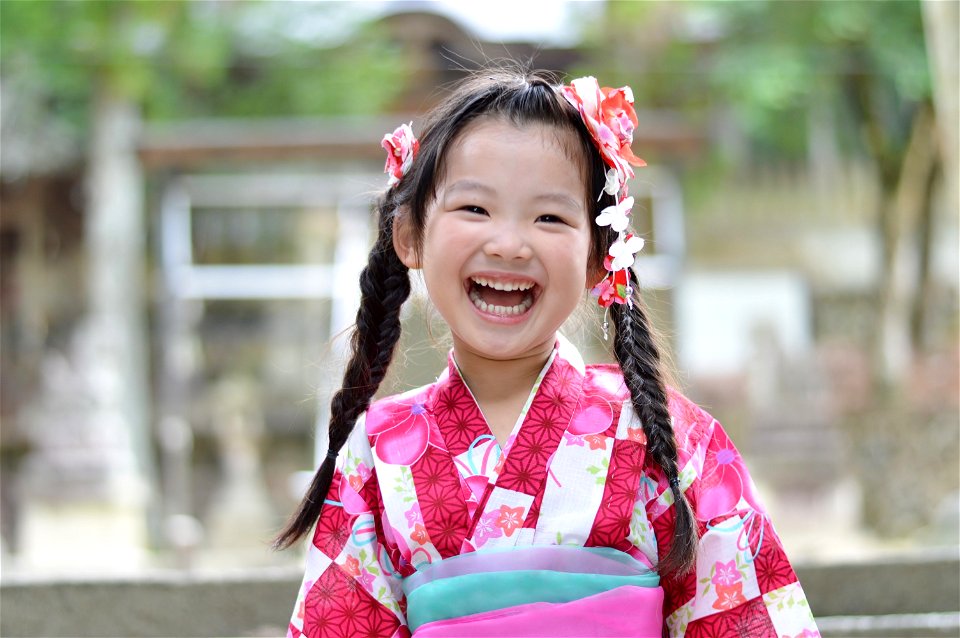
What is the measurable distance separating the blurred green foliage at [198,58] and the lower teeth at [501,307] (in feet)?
30.4

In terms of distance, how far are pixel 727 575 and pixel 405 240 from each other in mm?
714

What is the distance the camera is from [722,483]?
1690 mm

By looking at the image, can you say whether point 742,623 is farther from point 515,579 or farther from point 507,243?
point 507,243

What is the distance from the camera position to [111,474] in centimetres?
816

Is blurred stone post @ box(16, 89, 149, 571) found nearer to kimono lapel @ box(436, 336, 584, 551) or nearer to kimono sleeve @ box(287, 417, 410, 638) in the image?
kimono sleeve @ box(287, 417, 410, 638)

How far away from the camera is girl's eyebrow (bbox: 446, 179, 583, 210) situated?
1600 mm

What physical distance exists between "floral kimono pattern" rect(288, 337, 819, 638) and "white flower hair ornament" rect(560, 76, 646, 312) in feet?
0.57

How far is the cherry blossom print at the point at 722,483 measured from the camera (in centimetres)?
167

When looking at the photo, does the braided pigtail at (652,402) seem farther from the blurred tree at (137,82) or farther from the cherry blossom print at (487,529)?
the blurred tree at (137,82)

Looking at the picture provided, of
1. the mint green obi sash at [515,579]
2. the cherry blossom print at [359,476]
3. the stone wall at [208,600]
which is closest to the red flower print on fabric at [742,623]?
the mint green obi sash at [515,579]

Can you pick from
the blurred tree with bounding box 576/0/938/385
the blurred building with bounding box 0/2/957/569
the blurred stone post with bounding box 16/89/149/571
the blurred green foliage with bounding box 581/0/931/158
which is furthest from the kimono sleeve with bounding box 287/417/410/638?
the blurred tree with bounding box 576/0/938/385

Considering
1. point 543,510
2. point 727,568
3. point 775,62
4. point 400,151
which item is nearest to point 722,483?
point 727,568

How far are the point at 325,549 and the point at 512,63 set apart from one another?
895 mm

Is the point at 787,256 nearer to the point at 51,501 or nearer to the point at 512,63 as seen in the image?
the point at 51,501
